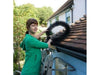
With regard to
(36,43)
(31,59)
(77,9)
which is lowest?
(31,59)

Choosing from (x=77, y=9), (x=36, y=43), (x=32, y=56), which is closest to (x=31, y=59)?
(x=32, y=56)

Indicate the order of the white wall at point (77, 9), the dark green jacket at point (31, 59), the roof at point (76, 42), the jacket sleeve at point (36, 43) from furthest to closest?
the white wall at point (77, 9) → the dark green jacket at point (31, 59) → the jacket sleeve at point (36, 43) → the roof at point (76, 42)

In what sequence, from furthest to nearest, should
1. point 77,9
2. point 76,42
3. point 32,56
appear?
point 77,9 < point 32,56 < point 76,42

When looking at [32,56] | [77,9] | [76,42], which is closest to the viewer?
[76,42]

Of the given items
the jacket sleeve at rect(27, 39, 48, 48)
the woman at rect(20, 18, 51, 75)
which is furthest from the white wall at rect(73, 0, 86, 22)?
the jacket sleeve at rect(27, 39, 48, 48)

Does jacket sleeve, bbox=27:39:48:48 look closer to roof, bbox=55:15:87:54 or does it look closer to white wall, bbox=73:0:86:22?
roof, bbox=55:15:87:54

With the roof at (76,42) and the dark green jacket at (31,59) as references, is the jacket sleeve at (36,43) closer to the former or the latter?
the dark green jacket at (31,59)

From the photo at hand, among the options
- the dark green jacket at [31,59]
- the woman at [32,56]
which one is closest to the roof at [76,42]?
the woman at [32,56]

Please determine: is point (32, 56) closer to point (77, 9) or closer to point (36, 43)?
point (36, 43)

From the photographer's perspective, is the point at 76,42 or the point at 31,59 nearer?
the point at 76,42
